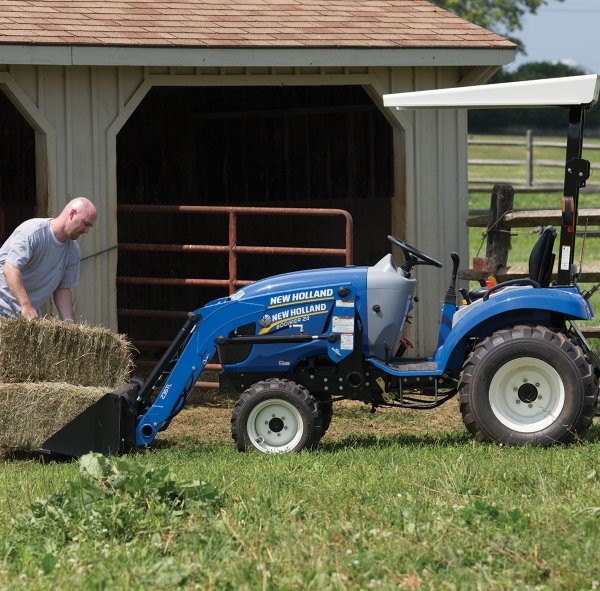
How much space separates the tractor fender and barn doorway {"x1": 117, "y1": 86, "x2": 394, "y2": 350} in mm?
4751

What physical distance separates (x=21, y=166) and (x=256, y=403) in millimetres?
6230

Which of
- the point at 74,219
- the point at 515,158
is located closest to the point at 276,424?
the point at 74,219

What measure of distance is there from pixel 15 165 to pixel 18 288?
16.8 ft

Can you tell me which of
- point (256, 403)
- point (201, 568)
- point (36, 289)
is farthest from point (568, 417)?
point (36, 289)

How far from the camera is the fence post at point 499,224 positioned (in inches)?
350

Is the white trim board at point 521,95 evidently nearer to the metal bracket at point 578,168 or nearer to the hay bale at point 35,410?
the metal bracket at point 578,168

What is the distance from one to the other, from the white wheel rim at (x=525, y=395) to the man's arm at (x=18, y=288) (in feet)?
9.16

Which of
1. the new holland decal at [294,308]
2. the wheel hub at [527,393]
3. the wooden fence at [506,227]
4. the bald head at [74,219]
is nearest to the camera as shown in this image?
the wheel hub at [527,393]

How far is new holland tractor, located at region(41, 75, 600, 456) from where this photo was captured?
585 centimetres

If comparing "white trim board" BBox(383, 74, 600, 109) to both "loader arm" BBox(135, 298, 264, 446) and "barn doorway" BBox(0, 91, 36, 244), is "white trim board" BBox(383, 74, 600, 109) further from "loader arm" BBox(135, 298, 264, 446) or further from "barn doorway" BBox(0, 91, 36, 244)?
"barn doorway" BBox(0, 91, 36, 244)

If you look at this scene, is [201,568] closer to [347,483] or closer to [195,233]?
[347,483]

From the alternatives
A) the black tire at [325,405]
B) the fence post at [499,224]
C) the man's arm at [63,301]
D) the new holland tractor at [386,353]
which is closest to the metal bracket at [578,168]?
the new holland tractor at [386,353]

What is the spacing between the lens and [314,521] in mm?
4449

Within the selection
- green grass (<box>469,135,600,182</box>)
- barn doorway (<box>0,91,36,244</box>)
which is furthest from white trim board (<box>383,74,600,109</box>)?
green grass (<box>469,135,600,182</box>)
